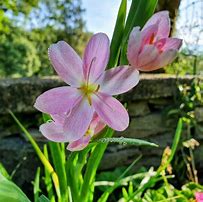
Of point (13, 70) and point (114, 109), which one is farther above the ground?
point (114, 109)

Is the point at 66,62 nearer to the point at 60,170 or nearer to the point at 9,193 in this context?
the point at 9,193

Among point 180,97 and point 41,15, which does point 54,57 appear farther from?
point 41,15

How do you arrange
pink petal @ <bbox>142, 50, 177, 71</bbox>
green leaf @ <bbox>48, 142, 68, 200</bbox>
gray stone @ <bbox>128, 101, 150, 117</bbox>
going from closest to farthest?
pink petal @ <bbox>142, 50, 177, 71</bbox>, green leaf @ <bbox>48, 142, 68, 200</bbox>, gray stone @ <bbox>128, 101, 150, 117</bbox>

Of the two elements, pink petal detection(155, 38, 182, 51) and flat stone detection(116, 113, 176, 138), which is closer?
pink petal detection(155, 38, 182, 51)

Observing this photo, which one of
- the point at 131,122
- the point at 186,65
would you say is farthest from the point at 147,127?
the point at 186,65

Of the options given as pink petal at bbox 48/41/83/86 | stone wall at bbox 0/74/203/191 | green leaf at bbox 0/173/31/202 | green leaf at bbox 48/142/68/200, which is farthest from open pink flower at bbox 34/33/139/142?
stone wall at bbox 0/74/203/191

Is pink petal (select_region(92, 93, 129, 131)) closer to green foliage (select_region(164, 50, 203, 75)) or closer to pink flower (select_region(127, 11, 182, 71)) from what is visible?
pink flower (select_region(127, 11, 182, 71))

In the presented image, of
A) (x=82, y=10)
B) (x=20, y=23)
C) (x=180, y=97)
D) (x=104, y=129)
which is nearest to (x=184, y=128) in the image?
(x=180, y=97)
